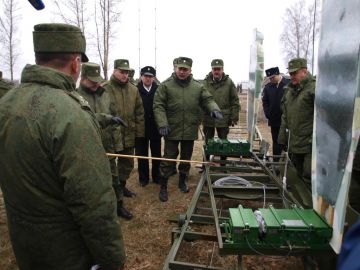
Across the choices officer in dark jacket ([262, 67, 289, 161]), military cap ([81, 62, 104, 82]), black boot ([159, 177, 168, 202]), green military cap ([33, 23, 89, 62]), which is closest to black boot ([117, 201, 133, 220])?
black boot ([159, 177, 168, 202])

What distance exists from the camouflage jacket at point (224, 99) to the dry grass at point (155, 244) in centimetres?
156

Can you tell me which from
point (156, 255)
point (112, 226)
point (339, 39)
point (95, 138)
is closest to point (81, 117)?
point (95, 138)

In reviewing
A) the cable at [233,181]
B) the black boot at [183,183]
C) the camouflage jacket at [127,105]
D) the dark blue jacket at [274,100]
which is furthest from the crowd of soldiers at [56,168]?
the dark blue jacket at [274,100]

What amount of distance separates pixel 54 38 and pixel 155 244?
288 centimetres

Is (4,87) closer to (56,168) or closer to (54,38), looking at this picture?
(54,38)

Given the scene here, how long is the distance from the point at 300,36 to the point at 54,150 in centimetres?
2694

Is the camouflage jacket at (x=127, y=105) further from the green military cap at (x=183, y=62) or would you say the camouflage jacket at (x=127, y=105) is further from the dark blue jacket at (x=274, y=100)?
the dark blue jacket at (x=274, y=100)

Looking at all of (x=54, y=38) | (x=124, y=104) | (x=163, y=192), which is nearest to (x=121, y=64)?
(x=124, y=104)

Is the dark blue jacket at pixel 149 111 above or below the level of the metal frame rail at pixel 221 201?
above

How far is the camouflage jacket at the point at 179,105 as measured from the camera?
5.64 metres

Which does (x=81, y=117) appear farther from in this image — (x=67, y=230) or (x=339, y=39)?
(x=339, y=39)

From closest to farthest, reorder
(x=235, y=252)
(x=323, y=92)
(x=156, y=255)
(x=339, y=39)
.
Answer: (x=339, y=39), (x=235, y=252), (x=323, y=92), (x=156, y=255)

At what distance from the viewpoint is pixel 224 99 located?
6684 mm

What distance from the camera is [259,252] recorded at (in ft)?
8.00
